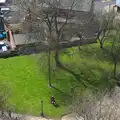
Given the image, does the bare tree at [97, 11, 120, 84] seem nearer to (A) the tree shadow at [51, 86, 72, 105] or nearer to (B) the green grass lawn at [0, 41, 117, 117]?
(B) the green grass lawn at [0, 41, 117, 117]

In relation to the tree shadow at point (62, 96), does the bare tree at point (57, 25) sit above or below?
above

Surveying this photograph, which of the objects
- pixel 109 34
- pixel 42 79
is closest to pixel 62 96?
pixel 42 79

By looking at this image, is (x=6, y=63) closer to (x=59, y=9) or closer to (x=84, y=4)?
(x=59, y=9)

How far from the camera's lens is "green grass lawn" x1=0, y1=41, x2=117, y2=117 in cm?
2865

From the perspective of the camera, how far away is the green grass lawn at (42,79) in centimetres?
2865

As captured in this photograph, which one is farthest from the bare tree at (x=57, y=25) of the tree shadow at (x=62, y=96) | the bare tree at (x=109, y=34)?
the tree shadow at (x=62, y=96)

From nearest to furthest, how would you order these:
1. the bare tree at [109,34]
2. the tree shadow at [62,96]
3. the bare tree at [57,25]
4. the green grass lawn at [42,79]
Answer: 1. the green grass lawn at [42,79]
2. the tree shadow at [62,96]
3. the bare tree at [57,25]
4. the bare tree at [109,34]

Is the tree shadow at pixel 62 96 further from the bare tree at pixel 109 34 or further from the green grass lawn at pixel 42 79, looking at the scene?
the bare tree at pixel 109 34

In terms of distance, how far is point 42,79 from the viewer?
3216cm

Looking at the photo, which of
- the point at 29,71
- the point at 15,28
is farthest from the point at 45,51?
the point at 15,28

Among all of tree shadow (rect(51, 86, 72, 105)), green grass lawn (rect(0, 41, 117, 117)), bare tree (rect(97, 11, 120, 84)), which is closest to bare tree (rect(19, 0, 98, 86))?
green grass lawn (rect(0, 41, 117, 117))

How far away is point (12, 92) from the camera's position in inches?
1184

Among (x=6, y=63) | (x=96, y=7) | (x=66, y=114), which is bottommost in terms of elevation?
(x=66, y=114)

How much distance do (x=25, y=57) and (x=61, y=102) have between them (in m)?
9.17
